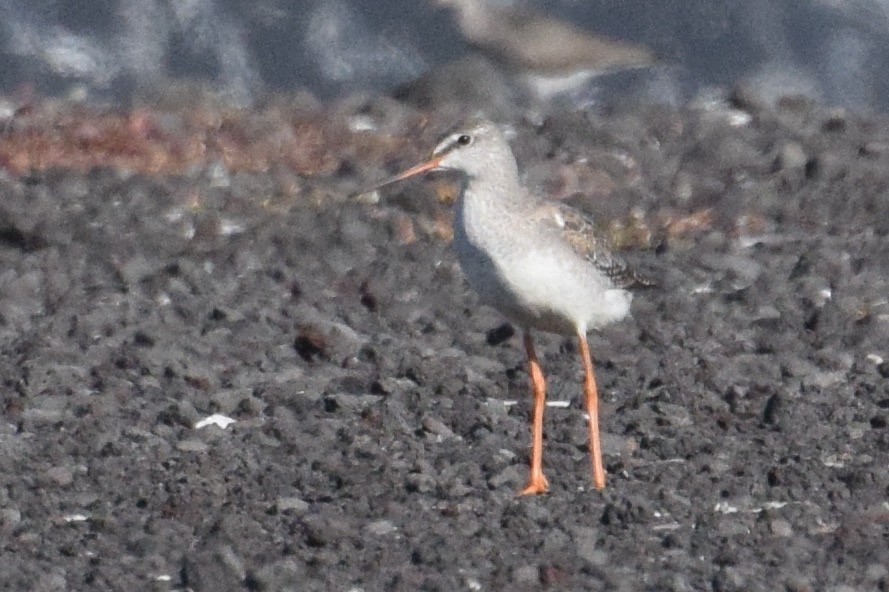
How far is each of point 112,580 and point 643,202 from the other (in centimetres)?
744

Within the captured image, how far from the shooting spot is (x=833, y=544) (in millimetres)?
7246

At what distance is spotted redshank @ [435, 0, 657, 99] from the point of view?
19078mm

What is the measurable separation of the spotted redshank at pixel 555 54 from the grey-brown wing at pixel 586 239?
1006 centimetres

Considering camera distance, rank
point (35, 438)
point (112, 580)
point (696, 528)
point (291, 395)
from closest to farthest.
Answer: point (112, 580) → point (696, 528) → point (35, 438) → point (291, 395)

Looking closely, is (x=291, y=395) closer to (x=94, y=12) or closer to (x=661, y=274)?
(x=661, y=274)

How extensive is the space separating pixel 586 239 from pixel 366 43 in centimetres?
1742

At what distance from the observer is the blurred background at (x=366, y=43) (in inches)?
977

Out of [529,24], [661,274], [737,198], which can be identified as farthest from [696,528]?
[529,24]

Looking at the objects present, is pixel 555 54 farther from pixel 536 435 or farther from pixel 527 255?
pixel 536 435

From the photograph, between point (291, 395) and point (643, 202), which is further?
point (643, 202)

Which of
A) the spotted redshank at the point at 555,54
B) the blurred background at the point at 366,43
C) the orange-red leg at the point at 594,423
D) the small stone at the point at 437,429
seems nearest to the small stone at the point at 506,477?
the orange-red leg at the point at 594,423

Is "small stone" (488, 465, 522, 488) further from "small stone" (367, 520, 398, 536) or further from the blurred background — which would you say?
the blurred background

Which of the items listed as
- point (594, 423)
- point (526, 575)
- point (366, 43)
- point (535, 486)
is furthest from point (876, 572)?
point (366, 43)

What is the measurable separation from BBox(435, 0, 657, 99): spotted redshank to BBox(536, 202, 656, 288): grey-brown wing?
10064 mm
